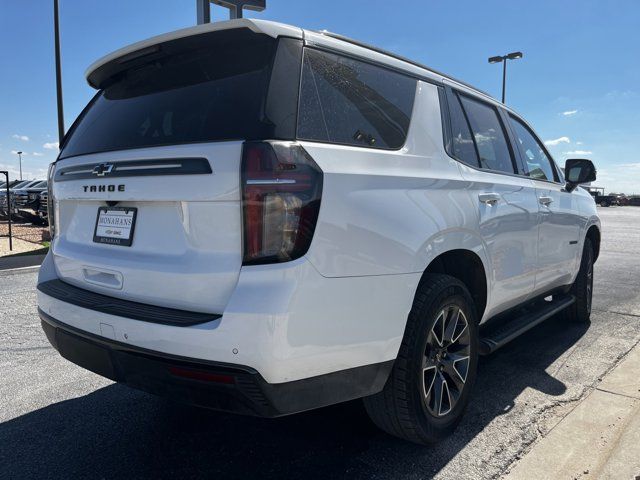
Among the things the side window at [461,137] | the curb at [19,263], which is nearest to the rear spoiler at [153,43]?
the side window at [461,137]

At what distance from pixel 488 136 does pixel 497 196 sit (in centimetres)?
56

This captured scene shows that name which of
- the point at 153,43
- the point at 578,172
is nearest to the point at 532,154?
the point at 578,172

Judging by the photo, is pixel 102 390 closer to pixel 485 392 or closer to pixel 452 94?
pixel 485 392

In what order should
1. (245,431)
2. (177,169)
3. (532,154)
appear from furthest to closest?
1. (532,154)
2. (245,431)
3. (177,169)

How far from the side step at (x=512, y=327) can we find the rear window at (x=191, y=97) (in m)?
2.00

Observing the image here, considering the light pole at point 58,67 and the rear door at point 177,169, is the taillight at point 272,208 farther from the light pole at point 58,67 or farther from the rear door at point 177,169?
the light pole at point 58,67

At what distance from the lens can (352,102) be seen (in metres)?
2.34

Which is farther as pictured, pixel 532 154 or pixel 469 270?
pixel 532 154

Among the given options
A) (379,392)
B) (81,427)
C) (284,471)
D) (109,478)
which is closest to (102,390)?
(81,427)

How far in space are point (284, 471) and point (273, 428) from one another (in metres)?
0.47

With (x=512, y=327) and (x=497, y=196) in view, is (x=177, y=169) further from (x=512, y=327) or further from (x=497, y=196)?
(x=512, y=327)

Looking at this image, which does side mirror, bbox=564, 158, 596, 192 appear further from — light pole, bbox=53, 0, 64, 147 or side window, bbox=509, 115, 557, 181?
light pole, bbox=53, 0, 64, 147

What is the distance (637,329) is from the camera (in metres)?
4.95

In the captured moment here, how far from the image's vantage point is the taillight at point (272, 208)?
1.91 metres
